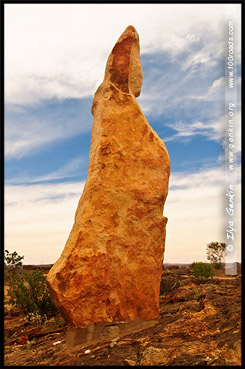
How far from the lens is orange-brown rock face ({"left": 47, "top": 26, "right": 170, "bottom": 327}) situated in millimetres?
6141

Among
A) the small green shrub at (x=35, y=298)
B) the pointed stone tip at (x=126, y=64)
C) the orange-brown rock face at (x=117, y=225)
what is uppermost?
the pointed stone tip at (x=126, y=64)

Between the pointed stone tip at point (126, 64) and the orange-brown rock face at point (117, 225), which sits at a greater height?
the pointed stone tip at point (126, 64)

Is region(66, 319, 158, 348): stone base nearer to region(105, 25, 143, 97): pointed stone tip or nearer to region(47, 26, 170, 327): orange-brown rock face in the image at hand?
region(47, 26, 170, 327): orange-brown rock face

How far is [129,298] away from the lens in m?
6.45


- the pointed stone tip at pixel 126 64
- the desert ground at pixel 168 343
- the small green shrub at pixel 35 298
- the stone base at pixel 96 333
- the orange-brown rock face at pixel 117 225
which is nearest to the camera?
the desert ground at pixel 168 343

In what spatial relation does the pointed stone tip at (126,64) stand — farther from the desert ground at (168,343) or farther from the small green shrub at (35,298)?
the small green shrub at (35,298)

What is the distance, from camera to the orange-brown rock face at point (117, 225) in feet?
20.1

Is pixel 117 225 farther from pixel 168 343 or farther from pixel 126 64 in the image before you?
pixel 126 64

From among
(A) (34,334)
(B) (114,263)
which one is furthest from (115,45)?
(A) (34,334)

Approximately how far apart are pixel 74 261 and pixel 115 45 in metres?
4.90

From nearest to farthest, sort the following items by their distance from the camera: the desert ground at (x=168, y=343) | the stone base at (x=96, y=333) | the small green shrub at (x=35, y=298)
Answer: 1. the desert ground at (x=168, y=343)
2. the stone base at (x=96, y=333)
3. the small green shrub at (x=35, y=298)

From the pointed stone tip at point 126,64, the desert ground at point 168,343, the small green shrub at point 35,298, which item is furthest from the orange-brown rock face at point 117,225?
the small green shrub at point 35,298

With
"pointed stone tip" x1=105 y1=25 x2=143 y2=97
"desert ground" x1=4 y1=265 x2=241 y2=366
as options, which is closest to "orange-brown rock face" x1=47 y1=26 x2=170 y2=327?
"pointed stone tip" x1=105 y1=25 x2=143 y2=97

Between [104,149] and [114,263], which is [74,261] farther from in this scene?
[104,149]
